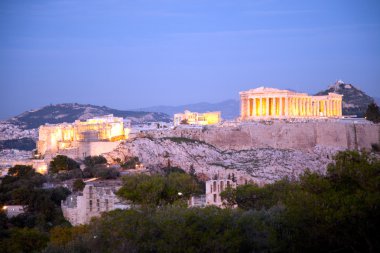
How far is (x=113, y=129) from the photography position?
6631cm

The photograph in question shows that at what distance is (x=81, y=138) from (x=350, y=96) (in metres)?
53.1

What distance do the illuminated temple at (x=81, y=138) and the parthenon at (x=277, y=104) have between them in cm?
1433

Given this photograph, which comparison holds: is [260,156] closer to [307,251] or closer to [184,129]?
[184,129]

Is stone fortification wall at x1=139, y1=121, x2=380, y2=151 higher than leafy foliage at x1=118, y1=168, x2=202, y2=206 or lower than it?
higher

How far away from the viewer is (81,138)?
A: 210 ft

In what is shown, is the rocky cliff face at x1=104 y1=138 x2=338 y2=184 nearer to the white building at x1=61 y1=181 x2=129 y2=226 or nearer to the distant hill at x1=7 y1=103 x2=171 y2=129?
the white building at x1=61 y1=181 x2=129 y2=226

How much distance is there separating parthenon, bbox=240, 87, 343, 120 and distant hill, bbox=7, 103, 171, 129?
43507mm

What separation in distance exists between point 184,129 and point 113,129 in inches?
277

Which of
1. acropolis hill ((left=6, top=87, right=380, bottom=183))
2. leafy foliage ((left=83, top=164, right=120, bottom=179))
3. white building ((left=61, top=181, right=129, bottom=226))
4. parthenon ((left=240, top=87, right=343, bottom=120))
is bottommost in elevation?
white building ((left=61, top=181, right=129, bottom=226))

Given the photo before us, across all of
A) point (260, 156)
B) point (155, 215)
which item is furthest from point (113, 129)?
point (155, 215)

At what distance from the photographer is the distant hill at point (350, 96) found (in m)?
96.8

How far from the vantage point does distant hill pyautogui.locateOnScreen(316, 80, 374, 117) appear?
317ft

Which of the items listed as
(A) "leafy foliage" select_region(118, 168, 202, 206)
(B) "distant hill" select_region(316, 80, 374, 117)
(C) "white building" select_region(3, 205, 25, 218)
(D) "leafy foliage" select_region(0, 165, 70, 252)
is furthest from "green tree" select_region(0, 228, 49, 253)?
(B) "distant hill" select_region(316, 80, 374, 117)

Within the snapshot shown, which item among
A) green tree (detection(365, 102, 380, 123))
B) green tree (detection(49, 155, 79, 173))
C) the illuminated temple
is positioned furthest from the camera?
green tree (detection(365, 102, 380, 123))
